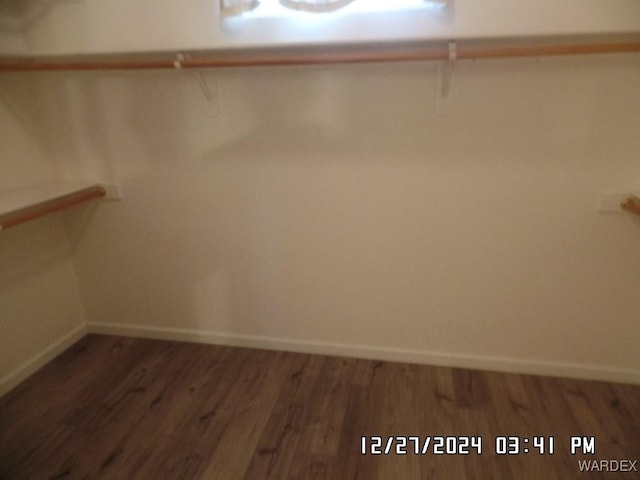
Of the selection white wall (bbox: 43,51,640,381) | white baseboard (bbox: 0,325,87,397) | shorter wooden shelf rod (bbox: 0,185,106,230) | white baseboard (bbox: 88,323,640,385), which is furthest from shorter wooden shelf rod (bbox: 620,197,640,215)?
white baseboard (bbox: 0,325,87,397)

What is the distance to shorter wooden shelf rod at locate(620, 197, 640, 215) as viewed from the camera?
1484 mm

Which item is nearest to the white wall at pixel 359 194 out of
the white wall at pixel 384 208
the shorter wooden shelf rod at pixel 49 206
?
the white wall at pixel 384 208

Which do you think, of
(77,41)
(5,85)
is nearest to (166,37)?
(77,41)

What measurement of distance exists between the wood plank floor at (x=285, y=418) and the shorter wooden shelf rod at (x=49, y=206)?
84 centimetres

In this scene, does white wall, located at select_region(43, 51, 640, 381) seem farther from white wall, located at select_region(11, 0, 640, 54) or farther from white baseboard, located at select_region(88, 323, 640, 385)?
white wall, located at select_region(11, 0, 640, 54)

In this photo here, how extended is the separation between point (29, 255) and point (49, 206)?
1.35ft

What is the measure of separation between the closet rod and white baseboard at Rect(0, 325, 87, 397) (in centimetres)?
136

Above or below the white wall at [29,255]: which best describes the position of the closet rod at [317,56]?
above

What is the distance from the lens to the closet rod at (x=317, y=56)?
1327 millimetres

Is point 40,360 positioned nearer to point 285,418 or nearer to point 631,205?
point 285,418

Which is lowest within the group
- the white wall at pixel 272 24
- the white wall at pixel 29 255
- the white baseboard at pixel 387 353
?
the white baseboard at pixel 387 353

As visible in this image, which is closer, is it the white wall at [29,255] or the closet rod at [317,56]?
the closet rod at [317,56]

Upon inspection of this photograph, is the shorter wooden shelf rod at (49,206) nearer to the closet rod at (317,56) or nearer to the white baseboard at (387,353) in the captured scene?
the closet rod at (317,56)

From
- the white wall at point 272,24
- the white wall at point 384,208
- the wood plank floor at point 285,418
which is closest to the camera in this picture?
the white wall at point 272,24
